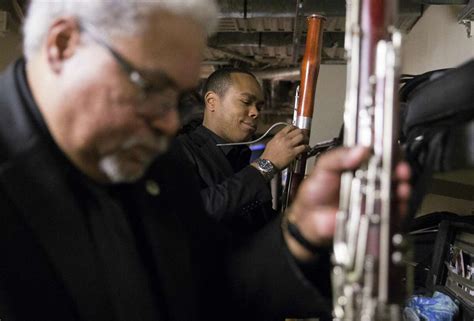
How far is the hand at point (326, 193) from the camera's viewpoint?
61cm

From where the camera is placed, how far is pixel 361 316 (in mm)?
604

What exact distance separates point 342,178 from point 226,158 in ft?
3.43

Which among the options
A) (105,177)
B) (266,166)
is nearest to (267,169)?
(266,166)

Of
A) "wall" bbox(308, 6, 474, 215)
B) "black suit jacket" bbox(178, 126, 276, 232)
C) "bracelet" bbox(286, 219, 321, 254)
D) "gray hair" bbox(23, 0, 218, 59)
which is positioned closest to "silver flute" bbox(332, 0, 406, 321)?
"bracelet" bbox(286, 219, 321, 254)

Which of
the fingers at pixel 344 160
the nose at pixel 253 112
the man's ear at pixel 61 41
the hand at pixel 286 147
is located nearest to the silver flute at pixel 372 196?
the fingers at pixel 344 160

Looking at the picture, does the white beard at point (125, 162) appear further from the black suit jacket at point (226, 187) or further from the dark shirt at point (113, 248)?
the black suit jacket at point (226, 187)

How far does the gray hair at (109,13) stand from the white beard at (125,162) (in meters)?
0.14

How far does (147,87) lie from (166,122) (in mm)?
52

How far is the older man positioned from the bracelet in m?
0.01

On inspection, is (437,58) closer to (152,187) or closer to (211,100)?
(211,100)

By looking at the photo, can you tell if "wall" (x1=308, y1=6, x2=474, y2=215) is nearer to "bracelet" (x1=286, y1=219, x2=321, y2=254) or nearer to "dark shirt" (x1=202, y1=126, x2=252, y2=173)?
"dark shirt" (x1=202, y1=126, x2=252, y2=173)

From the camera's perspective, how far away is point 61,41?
2.30ft

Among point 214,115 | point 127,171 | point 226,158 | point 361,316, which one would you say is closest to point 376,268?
point 361,316

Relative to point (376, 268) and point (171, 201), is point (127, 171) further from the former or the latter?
point (376, 268)
